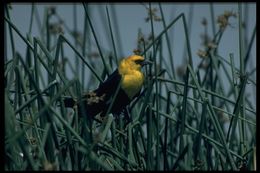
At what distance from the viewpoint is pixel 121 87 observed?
3867 mm

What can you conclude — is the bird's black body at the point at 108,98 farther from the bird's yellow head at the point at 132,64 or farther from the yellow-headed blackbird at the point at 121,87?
the bird's yellow head at the point at 132,64

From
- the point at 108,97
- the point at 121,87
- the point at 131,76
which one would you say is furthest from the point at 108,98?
the point at 131,76

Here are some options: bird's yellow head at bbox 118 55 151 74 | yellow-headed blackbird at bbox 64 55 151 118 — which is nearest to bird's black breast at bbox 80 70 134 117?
yellow-headed blackbird at bbox 64 55 151 118

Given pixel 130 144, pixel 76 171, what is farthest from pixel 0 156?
pixel 130 144

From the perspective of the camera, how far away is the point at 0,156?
2168mm

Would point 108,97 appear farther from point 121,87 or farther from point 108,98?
point 121,87

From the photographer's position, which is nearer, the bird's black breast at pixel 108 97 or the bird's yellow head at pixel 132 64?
the bird's black breast at pixel 108 97

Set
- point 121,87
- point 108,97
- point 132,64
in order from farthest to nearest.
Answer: point 132,64 < point 121,87 < point 108,97

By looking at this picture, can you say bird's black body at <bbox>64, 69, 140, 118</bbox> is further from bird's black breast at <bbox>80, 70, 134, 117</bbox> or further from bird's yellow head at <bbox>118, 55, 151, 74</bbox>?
bird's yellow head at <bbox>118, 55, 151, 74</bbox>

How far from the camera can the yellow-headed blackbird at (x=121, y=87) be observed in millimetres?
3519

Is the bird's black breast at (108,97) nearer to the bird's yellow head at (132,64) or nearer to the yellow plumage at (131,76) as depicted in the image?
the yellow plumage at (131,76)

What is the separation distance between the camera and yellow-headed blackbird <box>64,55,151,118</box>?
3.52 m

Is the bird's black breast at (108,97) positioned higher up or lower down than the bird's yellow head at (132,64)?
lower down

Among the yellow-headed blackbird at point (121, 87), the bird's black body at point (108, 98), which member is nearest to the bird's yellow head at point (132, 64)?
the yellow-headed blackbird at point (121, 87)
